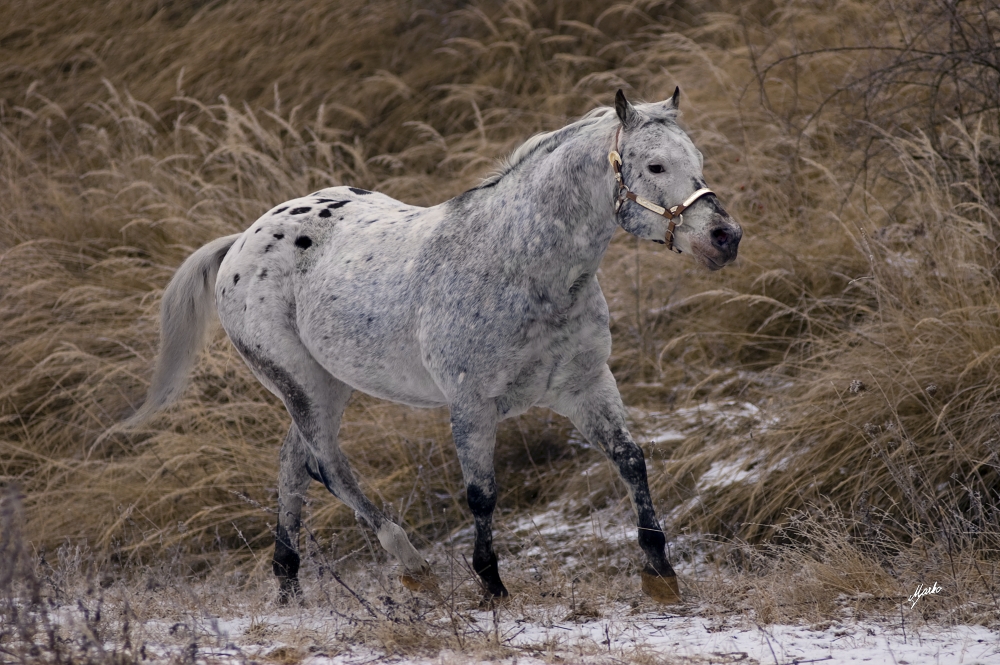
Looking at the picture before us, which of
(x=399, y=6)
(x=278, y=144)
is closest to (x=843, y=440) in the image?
(x=278, y=144)

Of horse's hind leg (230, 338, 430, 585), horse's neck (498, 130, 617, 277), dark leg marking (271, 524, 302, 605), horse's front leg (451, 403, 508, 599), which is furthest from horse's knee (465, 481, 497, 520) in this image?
dark leg marking (271, 524, 302, 605)

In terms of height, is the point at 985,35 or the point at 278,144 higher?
the point at 985,35

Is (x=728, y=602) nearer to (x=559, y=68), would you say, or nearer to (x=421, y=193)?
(x=421, y=193)

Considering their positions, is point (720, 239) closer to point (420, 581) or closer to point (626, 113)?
point (626, 113)

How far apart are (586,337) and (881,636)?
4.84 ft

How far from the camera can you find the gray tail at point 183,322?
5.07 metres

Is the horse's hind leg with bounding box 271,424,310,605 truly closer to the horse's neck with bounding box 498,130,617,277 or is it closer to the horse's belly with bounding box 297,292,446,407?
the horse's belly with bounding box 297,292,446,407

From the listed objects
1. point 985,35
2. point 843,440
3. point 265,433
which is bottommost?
point 265,433

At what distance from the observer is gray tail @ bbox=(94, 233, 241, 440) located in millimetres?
5074

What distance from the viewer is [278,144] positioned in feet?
25.8

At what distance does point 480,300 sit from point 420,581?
1217mm

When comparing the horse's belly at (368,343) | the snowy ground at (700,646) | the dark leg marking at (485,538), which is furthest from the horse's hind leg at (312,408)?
the snowy ground at (700,646)

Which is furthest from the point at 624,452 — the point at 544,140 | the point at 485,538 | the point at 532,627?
the point at 544,140

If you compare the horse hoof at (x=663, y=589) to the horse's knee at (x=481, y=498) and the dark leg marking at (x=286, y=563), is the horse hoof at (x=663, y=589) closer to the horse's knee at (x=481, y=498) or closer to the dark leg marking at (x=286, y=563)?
the horse's knee at (x=481, y=498)
